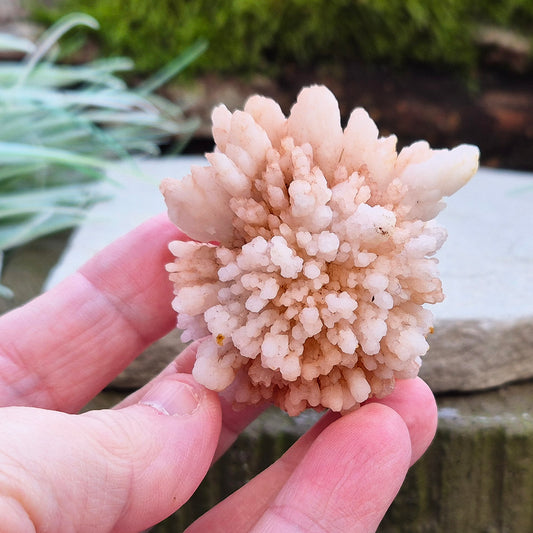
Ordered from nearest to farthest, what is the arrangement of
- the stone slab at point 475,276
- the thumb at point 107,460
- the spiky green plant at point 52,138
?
the thumb at point 107,460
the stone slab at point 475,276
the spiky green plant at point 52,138

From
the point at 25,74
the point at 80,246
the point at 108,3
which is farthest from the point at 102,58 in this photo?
the point at 80,246

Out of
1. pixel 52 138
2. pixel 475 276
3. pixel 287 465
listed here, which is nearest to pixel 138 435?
pixel 287 465

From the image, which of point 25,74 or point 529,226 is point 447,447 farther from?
point 25,74

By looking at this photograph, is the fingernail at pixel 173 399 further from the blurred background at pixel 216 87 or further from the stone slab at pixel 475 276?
the blurred background at pixel 216 87

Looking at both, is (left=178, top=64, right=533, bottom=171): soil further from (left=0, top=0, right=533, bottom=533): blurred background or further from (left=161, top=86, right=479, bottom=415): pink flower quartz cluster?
(left=161, top=86, right=479, bottom=415): pink flower quartz cluster

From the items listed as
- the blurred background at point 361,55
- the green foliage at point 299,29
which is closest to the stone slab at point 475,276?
the blurred background at point 361,55

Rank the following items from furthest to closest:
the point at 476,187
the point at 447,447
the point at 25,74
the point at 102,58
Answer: the point at 102,58, the point at 476,187, the point at 25,74, the point at 447,447
